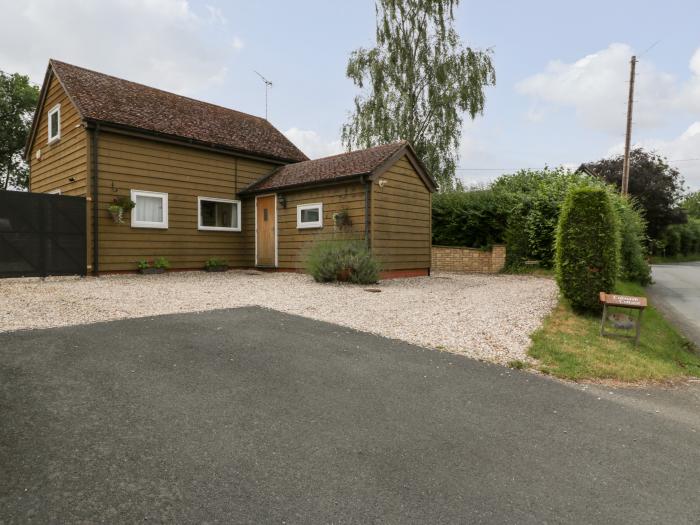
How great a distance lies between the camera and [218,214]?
47.7 ft

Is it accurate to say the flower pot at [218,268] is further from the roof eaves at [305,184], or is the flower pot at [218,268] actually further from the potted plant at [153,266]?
the roof eaves at [305,184]

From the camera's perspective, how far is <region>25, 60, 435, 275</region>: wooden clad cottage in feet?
38.6

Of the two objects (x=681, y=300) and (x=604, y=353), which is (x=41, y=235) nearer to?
(x=604, y=353)

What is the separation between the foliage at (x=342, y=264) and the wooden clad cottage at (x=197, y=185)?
1.12 meters

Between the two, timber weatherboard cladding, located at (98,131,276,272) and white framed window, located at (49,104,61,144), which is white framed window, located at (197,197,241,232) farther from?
white framed window, located at (49,104,61,144)

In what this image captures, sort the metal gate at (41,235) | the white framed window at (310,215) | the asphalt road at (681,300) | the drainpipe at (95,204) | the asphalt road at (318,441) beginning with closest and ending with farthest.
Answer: the asphalt road at (318,441), the asphalt road at (681,300), the metal gate at (41,235), the drainpipe at (95,204), the white framed window at (310,215)

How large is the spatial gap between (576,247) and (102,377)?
7.37 m

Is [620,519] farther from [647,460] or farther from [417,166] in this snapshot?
[417,166]

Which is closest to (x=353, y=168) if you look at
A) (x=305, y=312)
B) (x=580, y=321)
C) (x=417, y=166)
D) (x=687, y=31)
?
(x=417, y=166)

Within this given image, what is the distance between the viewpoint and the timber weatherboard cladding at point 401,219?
482 inches

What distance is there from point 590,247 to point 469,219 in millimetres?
10215

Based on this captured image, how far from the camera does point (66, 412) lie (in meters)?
3.06

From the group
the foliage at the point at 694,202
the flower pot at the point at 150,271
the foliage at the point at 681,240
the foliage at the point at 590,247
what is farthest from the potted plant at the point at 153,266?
the foliage at the point at 694,202

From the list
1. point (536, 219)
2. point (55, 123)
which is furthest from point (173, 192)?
point (536, 219)
